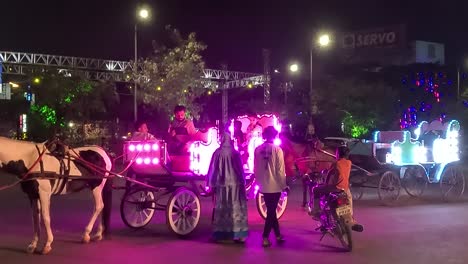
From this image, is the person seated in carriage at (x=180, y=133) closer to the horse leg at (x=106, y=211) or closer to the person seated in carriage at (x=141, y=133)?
the person seated in carriage at (x=141, y=133)

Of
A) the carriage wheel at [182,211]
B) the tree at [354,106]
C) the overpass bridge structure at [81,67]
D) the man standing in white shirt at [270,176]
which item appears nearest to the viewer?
the man standing in white shirt at [270,176]

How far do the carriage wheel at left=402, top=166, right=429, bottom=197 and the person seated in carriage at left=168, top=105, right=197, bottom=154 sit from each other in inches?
307

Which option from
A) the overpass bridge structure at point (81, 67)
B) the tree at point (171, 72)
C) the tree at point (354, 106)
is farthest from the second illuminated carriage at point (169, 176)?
the overpass bridge structure at point (81, 67)

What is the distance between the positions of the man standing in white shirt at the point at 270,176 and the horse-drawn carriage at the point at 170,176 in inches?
60.3

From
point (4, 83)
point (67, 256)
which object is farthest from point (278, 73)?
point (67, 256)

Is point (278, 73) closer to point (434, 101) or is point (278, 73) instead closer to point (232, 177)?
point (434, 101)

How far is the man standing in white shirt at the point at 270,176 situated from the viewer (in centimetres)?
962

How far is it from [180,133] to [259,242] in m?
2.72

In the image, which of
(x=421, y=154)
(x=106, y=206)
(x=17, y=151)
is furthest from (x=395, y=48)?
(x=17, y=151)

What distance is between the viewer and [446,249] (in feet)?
30.9

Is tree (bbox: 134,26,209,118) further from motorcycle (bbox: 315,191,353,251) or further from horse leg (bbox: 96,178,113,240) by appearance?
motorcycle (bbox: 315,191,353,251)

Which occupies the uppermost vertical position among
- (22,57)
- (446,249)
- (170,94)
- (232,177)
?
(22,57)

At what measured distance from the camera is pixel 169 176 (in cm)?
1117

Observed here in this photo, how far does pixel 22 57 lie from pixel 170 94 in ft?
87.8
